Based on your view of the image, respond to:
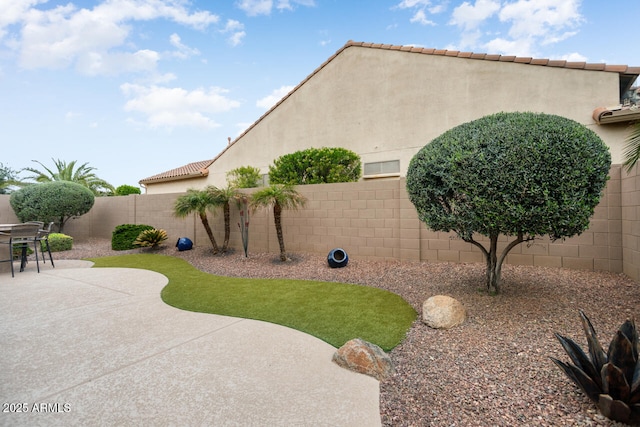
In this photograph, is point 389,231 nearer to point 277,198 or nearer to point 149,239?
point 277,198

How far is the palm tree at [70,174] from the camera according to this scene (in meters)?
19.9

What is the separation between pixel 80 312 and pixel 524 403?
5.45 metres

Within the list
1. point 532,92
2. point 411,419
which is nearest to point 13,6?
point 411,419

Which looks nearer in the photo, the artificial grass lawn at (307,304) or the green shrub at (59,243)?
the artificial grass lawn at (307,304)

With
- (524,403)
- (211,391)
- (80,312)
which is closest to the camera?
(524,403)

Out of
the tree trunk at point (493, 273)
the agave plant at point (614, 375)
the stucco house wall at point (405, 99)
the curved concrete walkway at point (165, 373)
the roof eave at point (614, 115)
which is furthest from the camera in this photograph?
the stucco house wall at point (405, 99)

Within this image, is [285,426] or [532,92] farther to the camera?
[532,92]

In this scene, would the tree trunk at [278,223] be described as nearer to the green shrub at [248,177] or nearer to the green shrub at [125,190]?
the green shrub at [248,177]

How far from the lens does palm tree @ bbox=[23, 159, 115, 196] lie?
19.9 m

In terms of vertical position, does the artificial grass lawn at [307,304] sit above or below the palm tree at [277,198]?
below

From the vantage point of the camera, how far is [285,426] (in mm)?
1988

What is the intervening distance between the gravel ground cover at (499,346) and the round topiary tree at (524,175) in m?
1.07

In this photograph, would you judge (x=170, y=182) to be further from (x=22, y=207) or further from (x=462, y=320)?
(x=462, y=320)

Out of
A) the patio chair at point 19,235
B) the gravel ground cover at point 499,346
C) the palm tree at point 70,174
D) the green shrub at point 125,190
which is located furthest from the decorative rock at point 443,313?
the palm tree at point 70,174
